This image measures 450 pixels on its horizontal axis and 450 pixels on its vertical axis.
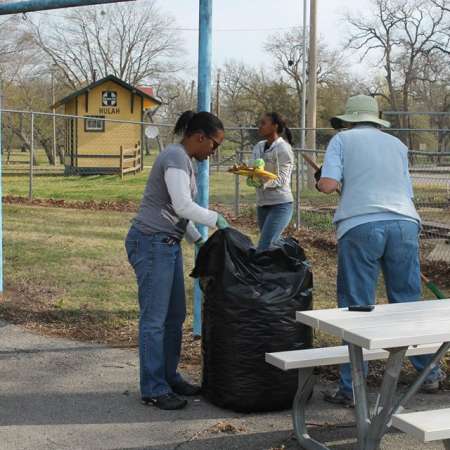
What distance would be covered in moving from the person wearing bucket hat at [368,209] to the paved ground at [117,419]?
1.71 ft

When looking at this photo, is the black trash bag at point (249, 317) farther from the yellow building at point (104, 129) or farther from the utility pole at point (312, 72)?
the yellow building at point (104, 129)

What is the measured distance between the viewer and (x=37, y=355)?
5.46 metres

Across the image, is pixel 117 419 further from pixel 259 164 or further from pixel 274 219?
pixel 274 219

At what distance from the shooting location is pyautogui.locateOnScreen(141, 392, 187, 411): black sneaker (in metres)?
4.34

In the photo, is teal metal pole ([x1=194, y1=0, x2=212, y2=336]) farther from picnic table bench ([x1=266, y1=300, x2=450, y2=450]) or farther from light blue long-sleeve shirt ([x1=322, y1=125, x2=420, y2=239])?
picnic table bench ([x1=266, y1=300, x2=450, y2=450])

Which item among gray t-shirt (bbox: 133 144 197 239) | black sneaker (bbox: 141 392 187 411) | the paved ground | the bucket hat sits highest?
the bucket hat

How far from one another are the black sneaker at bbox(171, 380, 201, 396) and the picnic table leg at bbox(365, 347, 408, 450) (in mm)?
1437

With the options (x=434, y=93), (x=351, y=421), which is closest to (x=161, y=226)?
(x=351, y=421)

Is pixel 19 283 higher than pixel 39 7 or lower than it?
lower

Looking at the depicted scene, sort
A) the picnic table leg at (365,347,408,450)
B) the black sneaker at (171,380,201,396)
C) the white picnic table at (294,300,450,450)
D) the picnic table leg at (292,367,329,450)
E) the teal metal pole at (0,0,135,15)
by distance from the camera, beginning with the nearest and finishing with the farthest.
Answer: the white picnic table at (294,300,450,450), the picnic table leg at (365,347,408,450), the picnic table leg at (292,367,329,450), the black sneaker at (171,380,201,396), the teal metal pole at (0,0,135,15)

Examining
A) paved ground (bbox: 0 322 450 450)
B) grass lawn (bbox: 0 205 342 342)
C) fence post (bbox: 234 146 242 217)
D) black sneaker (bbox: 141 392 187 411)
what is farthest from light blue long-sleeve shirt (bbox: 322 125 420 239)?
fence post (bbox: 234 146 242 217)

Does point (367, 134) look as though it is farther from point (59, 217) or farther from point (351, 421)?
point (59, 217)

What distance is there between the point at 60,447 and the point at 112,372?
1.30 metres

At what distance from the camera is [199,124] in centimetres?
432
